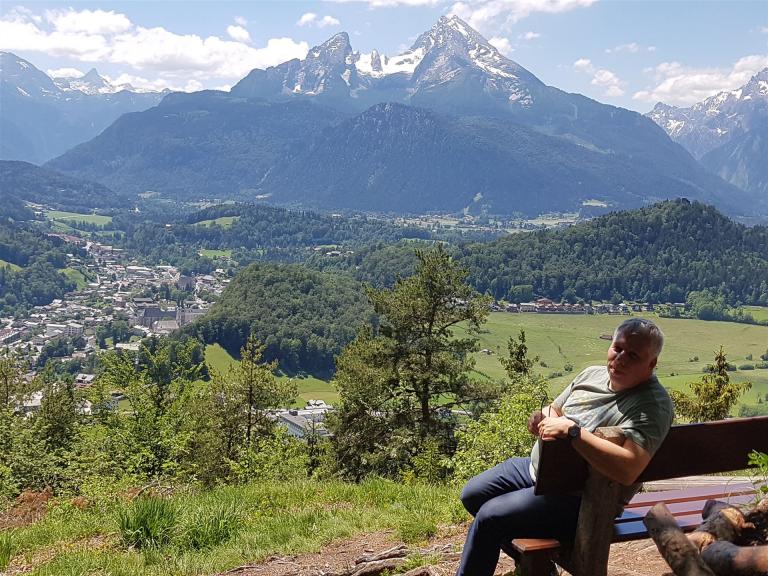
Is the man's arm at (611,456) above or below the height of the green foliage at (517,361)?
above

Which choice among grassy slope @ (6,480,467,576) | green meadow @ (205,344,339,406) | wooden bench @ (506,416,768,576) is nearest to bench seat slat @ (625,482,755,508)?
wooden bench @ (506,416,768,576)

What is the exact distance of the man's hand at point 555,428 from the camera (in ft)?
11.8

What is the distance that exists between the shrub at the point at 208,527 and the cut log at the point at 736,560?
4683 millimetres

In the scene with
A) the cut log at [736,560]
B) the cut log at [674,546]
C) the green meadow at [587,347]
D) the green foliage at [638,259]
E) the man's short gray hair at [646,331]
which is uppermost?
the man's short gray hair at [646,331]

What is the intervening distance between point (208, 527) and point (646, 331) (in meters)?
4.70

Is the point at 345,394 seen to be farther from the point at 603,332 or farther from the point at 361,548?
the point at 603,332

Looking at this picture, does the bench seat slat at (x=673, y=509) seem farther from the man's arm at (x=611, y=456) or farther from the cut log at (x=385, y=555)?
the cut log at (x=385, y=555)

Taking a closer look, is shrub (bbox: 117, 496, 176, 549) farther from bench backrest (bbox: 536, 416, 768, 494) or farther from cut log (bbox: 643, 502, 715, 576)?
cut log (bbox: 643, 502, 715, 576)

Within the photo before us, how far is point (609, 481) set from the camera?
3.62m

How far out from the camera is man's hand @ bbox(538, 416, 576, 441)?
3.59 metres

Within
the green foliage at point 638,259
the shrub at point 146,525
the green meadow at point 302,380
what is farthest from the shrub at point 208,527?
the green foliage at point 638,259

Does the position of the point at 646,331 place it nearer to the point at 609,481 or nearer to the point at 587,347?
the point at 609,481

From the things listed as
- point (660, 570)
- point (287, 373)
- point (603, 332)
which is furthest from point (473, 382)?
point (603, 332)

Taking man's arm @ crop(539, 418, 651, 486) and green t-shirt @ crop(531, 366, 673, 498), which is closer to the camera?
man's arm @ crop(539, 418, 651, 486)
